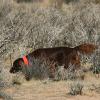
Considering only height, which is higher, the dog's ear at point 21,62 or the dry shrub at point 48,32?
the dry shrub at point 48,32

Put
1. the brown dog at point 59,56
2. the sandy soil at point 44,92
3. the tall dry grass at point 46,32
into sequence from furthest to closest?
the tall dry grass at point 46,32 → the brown dog at point 59,56 → the sandy soil at point 44,92

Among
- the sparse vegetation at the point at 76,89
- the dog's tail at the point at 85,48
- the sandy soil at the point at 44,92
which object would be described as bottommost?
the sandy soil at the point at 44,92

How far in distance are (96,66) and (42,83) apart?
2.43 metres

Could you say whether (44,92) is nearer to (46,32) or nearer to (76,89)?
(76,89)

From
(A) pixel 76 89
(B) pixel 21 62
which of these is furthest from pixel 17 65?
(A) pixel 76 89

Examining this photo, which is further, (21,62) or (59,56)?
(21,62)

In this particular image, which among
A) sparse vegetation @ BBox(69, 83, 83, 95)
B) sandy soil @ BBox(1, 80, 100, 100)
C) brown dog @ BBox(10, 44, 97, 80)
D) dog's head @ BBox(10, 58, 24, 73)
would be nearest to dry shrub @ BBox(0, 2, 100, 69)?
dog's head @ BBox(10, 58, 24, 73)

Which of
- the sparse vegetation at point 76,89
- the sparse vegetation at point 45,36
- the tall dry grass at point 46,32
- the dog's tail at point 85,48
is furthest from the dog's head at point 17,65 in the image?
the sparse vegetation at point 76,89

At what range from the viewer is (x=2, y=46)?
13.1m

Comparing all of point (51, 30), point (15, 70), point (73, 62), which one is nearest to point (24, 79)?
point (15, 70)

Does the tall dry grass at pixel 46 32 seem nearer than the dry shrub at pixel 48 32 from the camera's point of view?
Yes

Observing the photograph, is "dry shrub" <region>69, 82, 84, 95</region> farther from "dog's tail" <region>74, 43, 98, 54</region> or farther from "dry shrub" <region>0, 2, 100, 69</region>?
"dry shrub" <region>0, 2, 100, 69</region>

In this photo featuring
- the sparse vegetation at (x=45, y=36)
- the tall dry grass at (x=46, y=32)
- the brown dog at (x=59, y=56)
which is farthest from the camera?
the tall dry grass at (x=46, y=32)

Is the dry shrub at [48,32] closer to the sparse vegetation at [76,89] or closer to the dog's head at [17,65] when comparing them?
the dog's head at [17,65]
